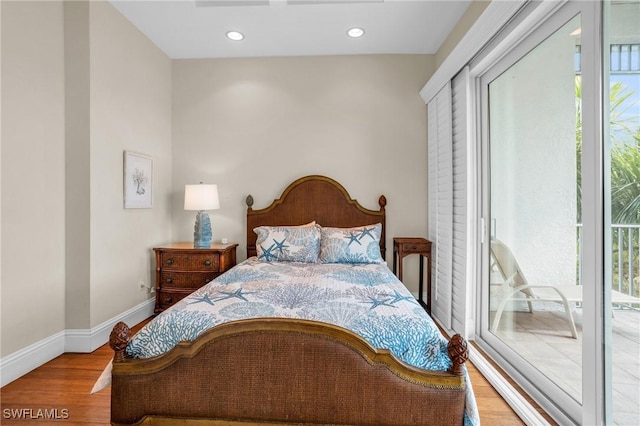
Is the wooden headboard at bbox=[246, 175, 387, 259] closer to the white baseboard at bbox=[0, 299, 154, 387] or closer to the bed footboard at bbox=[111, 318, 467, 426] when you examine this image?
the white baseboard at bbox=[0, 299, 154, 387]

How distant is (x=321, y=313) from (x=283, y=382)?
1.19 feet

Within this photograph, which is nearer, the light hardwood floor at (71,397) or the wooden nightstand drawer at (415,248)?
the light hardwood floor at (71,397)

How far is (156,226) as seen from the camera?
11.6 feet

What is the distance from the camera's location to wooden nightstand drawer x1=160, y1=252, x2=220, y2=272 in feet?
10.6

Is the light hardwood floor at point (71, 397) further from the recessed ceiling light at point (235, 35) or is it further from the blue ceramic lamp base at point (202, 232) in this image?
the recessed ceiling light at point (235, 35)

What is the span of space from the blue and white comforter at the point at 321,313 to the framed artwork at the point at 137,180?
145 centimetres

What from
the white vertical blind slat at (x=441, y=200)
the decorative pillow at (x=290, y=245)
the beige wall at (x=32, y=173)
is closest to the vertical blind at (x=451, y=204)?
the white vertical blind slat at (x=441, y=200)

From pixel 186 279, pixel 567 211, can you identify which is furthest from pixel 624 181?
pixel 186 279

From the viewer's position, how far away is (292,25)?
119 inches

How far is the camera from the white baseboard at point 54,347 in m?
2.15

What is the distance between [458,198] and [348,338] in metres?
1.96

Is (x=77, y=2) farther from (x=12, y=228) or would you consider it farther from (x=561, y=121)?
(x=561, y=121)

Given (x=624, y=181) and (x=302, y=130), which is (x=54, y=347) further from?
(x=624, y=181)

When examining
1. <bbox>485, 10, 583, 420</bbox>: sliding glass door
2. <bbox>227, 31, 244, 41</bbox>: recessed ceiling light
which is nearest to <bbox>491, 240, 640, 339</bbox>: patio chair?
<bbox>485, 10, 583, 420</bbox>: sliding glass door
